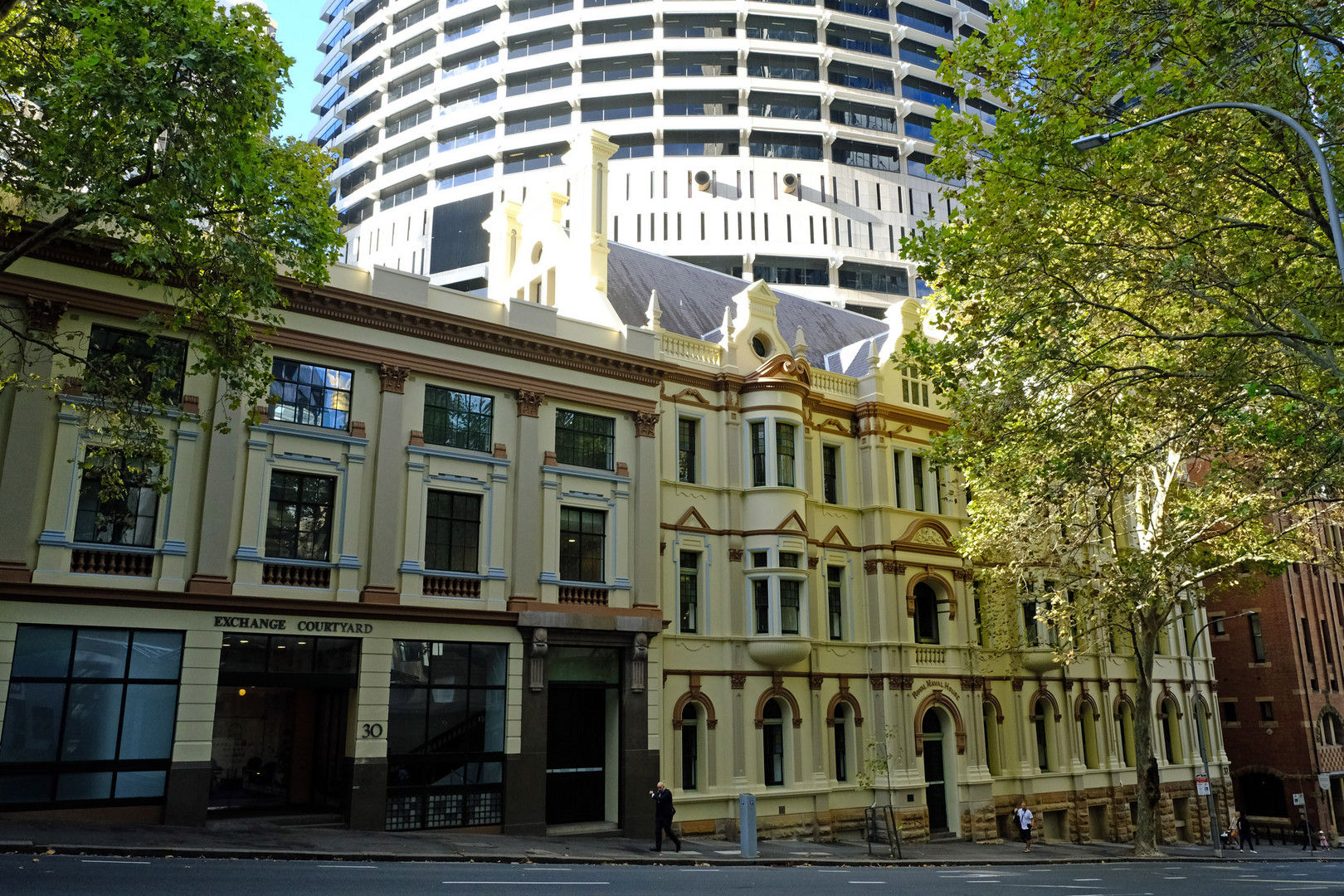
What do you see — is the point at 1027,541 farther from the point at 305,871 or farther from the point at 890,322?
the point at 305,871

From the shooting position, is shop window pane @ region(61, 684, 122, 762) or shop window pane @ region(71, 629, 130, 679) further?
shop window pane @ region(71, 629, 130, 679)

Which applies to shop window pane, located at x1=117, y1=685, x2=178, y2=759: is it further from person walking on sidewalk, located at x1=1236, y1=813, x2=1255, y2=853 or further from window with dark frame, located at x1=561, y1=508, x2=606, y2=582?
person walking on sidewalk, located at x1=1236, y1=813, x2=1255, y2=853

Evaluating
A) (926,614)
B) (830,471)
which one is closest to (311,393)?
(830,471)

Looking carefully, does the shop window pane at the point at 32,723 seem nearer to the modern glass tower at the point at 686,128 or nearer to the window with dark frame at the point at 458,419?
the window with dark frame at the point at 458,419

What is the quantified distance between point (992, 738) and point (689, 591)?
45.3 ft

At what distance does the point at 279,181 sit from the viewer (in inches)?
734

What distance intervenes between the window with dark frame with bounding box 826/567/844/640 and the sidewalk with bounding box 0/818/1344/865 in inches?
249

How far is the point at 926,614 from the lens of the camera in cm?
3556

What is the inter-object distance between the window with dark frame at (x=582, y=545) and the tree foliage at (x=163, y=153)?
10684mm

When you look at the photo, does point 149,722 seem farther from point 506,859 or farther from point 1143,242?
point 1143,242

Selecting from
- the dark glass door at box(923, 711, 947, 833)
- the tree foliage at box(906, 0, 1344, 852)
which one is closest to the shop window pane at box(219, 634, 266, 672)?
the tree foliage at box(906, 0, 1344, 852)

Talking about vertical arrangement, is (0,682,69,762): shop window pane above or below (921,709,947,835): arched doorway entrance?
above

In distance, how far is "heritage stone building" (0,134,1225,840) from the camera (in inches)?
830

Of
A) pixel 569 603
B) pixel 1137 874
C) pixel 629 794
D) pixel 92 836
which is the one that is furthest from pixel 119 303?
pixel 1137 874
